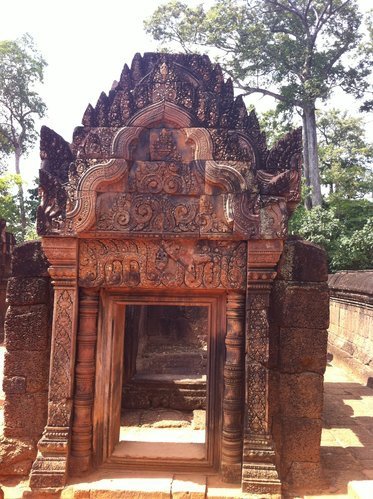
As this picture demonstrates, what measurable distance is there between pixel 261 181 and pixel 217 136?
647 mm

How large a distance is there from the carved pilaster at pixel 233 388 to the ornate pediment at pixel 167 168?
0.79 metres

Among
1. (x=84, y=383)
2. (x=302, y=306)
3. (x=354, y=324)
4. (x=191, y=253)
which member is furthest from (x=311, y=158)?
(x=84, y=383)

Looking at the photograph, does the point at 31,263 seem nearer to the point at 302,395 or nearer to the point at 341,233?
the point at 302,395

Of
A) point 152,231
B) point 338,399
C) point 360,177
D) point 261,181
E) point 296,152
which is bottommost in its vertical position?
point 338,399

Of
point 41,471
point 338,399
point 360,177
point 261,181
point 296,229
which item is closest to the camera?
point 41,471

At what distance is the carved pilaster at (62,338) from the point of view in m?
4.45

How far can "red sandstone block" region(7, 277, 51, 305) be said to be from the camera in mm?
4668

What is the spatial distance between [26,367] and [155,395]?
3287 mm

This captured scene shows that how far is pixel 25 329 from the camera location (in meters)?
4.66

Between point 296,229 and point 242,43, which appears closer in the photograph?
point 296,229

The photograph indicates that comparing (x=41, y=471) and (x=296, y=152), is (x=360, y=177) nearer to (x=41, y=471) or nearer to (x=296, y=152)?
(x=296, y=152)

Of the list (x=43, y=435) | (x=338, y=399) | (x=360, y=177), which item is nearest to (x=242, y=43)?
(x=360, y=177)

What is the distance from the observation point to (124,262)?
4.60 meters

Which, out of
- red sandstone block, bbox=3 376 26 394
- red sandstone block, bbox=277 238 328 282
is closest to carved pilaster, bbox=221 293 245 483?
red sandstone block, bbox=277 238 328 282
